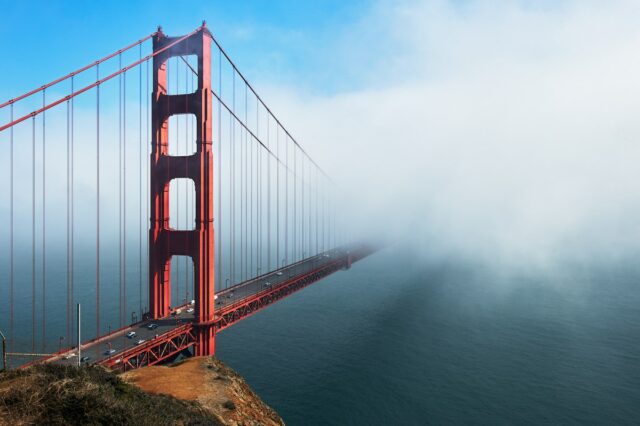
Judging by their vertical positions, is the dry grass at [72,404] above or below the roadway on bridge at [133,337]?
above

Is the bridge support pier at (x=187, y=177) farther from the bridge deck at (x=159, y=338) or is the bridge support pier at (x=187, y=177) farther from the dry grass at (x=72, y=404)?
the dry grass at (x=72, y=404)

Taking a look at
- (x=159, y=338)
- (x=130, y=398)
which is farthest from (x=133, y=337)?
(x=130, y=398)

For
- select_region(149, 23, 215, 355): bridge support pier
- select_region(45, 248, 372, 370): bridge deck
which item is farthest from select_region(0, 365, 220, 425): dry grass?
select_region(149, 23, 215, 355): bridge support pier

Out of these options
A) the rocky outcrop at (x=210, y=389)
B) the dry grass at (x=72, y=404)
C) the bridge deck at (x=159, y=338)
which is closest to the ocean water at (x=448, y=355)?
the bridge deck at (x=159, y=338)

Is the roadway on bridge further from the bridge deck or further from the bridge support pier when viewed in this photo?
the bridge support pier

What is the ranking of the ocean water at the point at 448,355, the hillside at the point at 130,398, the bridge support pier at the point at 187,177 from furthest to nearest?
1. the ocean water at the point at 448,355
2. the bridge support pier at the point at 187,177
3. the hillside at the point at 130,398

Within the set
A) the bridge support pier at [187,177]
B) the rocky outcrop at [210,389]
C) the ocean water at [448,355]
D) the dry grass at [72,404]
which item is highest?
the bridge support pier at [187,177]

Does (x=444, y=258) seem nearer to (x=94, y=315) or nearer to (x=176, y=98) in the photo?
(x=94, y=315)

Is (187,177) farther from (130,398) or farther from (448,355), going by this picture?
(448,355)
